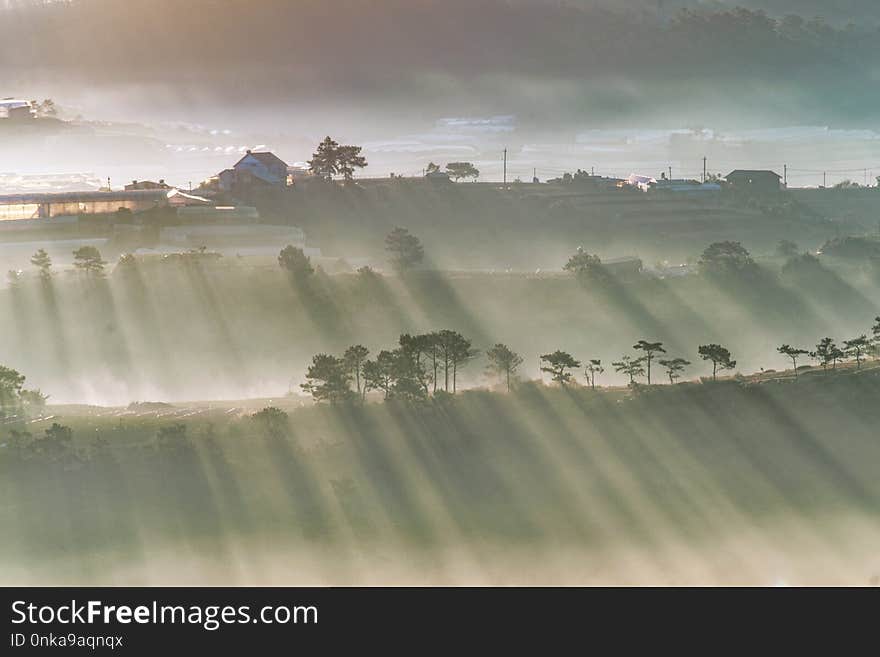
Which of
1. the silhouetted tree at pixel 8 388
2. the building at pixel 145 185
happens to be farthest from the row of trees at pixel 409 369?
the building at pixel 145 185

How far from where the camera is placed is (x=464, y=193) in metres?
54.5

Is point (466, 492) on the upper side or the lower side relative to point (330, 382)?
lower

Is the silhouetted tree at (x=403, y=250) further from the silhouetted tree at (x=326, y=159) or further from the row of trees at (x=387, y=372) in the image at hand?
the row of trees at (x=387, y=372)

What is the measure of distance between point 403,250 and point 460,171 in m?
16.1

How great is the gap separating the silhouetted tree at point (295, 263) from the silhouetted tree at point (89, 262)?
6571 millimetres

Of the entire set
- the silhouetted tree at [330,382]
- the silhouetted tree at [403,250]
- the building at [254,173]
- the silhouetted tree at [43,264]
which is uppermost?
the building at [254,173]

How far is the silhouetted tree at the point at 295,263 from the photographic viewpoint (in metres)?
38.2

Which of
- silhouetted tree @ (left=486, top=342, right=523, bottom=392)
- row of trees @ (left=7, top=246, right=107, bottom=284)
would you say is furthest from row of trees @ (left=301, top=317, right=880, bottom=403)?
row of trees @ (left=7, top=246, right=107, bottom=284)

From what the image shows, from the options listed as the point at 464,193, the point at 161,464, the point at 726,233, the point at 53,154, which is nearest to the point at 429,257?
the point at 464,193

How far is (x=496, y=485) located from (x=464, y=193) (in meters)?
33.6

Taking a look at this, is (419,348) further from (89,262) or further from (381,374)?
(89,262)

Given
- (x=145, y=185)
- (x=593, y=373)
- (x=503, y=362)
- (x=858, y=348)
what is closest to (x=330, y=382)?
(x=503, y=362)

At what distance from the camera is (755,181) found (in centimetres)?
6059

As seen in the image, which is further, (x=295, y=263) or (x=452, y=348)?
(x=295, y=263)
